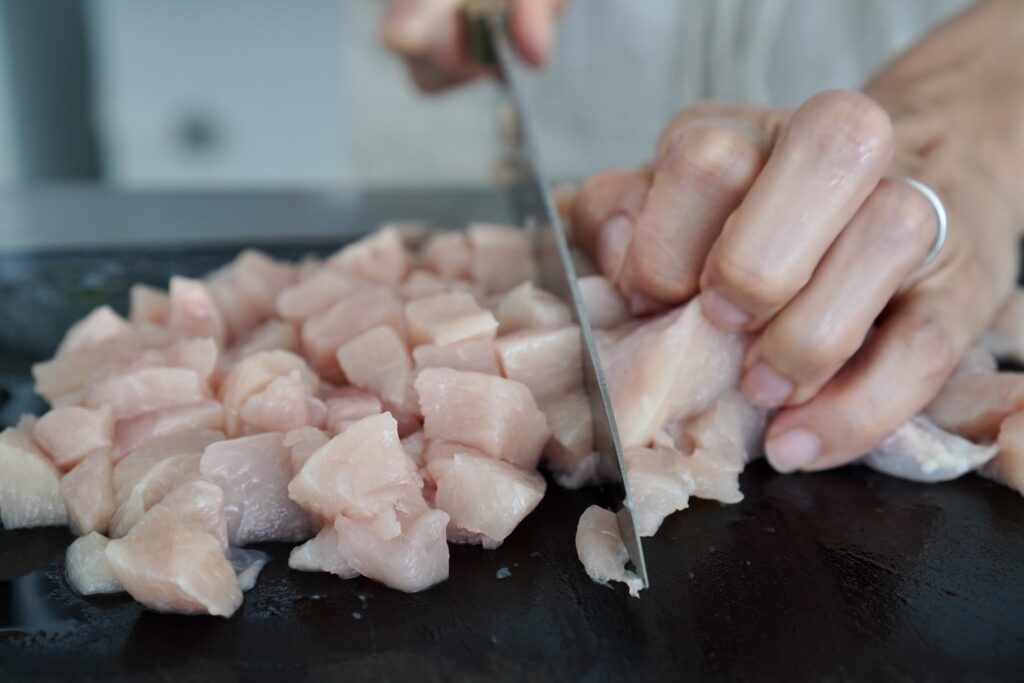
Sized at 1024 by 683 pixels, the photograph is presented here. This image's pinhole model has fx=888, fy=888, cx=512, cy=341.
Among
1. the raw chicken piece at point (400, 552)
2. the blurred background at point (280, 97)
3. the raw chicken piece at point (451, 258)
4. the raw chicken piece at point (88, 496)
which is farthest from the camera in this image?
the blurred background at point (280, 97)

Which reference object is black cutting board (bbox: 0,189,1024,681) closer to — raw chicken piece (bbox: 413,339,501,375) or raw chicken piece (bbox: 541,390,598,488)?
raw chicken piece (bbox: 541,390,598,488)

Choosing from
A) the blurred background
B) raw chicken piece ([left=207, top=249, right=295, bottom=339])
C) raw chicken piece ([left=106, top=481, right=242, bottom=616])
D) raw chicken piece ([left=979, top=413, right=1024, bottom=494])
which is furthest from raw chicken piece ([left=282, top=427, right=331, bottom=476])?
the blurred background

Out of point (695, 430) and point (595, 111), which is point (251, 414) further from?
point (595, 111)

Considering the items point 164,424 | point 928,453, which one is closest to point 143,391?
point 164,424

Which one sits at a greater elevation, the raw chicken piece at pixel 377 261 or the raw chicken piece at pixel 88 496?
the raw chicken piece at pixel 377 261

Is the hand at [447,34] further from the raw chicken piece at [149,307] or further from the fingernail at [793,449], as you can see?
the fingernail at [793,449]

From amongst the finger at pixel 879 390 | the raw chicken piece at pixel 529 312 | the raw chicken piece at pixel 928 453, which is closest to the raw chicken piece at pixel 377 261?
the raw chicken piece at pixel 529 312
